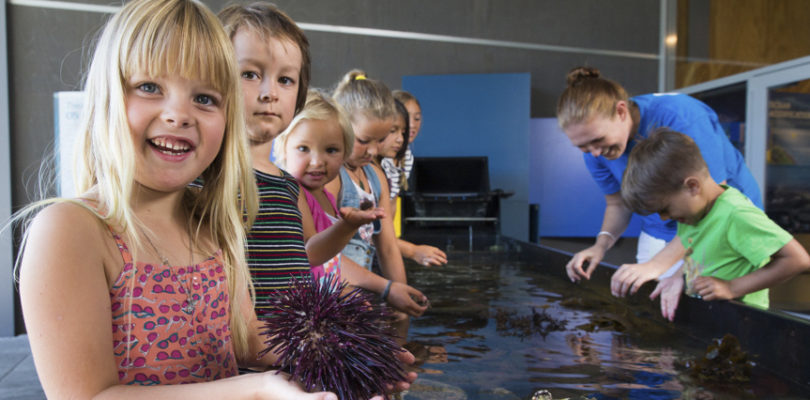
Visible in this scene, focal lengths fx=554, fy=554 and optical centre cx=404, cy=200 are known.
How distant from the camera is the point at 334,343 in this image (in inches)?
25.2

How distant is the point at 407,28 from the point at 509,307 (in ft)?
20.0

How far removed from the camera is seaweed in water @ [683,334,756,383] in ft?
4.21

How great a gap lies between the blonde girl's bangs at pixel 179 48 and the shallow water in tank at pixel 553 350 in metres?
0.75

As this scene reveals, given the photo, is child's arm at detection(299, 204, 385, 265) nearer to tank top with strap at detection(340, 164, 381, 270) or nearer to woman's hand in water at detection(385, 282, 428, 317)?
woman's hand in water at detection(385, 282, 428, 317)

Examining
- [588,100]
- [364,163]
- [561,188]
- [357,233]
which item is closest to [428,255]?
[357,233]

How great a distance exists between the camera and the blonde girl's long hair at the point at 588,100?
2.25m

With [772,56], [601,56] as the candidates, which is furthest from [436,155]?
[772,56]

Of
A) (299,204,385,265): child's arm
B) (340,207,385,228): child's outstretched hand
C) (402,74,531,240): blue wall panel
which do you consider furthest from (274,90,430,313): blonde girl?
(402,74,531,240): blue wall panel

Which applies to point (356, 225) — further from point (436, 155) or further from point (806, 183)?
point (436, 155)

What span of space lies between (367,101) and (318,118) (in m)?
0.47

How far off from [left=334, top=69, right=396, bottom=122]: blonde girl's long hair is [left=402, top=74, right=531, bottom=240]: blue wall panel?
4.66 meters

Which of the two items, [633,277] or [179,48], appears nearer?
[179,48]

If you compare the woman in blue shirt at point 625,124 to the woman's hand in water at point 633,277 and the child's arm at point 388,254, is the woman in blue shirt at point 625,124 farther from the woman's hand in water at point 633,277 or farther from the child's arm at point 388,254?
the child's arm at point 388,254

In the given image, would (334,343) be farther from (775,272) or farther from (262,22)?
(775,272)
